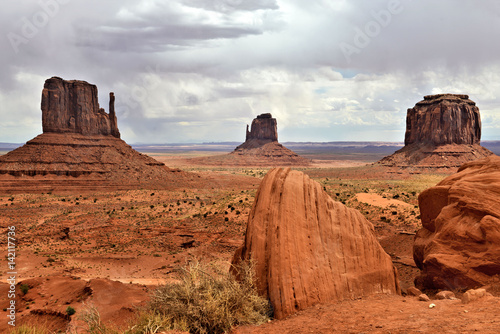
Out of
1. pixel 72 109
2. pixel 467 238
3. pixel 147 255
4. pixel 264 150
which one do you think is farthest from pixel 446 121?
pixel 467 238

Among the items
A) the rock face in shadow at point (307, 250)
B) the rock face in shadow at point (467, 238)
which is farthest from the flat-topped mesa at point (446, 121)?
the rock face in shadow at point (307, 250)

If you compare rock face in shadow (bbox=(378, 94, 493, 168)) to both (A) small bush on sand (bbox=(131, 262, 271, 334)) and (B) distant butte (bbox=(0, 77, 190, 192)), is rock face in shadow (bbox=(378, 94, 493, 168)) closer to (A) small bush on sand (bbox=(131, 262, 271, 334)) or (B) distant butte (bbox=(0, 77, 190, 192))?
(B) distant butte (bbox=(0, 77, 190, 192))

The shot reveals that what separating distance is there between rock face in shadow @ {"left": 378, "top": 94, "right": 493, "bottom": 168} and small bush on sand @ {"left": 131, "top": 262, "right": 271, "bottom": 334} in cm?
9113

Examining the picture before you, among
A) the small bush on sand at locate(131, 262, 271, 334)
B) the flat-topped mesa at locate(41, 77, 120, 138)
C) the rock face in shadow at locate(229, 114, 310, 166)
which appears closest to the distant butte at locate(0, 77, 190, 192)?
the flat-topped mesa at locate(41, 77, 120, 138)

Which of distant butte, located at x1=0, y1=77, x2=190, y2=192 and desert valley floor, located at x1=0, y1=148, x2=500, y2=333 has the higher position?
distant butte, located at x1=0, y1=77, x2=190, y2=192

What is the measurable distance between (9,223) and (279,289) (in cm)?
3807

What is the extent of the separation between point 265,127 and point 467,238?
16331cm

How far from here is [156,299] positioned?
10.6m

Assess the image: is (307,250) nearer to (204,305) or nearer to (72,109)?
(204,305)

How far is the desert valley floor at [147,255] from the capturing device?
907cm

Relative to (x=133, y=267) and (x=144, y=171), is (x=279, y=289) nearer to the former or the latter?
(x=133, y=267)

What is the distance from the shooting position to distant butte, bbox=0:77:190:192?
2598 inches

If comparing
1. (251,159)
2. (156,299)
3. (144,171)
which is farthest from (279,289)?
(251,159)

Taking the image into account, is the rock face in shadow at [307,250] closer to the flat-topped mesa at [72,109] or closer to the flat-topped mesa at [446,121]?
the flat-topped mesa at [72,109]
